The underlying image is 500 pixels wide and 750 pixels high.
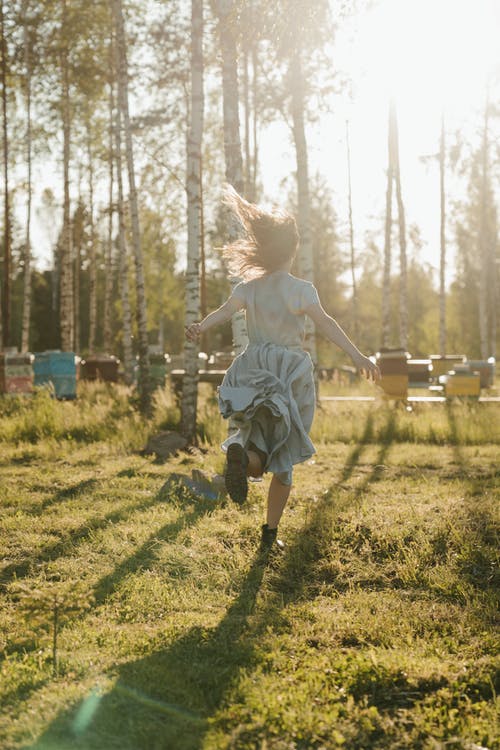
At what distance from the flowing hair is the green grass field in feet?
6.27

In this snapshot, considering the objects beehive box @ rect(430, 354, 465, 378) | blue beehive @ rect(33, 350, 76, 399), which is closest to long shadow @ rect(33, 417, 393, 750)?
blue beehive @ rect(33, 350, 76, 399)

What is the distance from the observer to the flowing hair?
539 cm

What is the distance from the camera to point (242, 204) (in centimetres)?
566

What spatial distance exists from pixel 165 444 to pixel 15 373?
9.70m

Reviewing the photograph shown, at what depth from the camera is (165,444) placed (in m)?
10.5

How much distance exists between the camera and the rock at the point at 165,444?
10.2 m

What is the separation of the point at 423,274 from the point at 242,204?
5536 centimetres

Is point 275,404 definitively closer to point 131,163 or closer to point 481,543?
point 481,543

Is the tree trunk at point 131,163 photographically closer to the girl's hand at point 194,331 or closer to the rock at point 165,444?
the rock at point 165,444

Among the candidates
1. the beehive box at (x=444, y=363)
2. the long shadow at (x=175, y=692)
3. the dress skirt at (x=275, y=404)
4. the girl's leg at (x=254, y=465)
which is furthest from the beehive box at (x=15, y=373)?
the long shadow at (x=175, y=692)

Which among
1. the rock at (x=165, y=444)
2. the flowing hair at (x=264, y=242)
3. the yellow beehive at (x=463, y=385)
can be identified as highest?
the flowing hair at (x=264, y=242)

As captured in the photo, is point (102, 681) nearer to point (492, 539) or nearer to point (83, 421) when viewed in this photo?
point (492, 539)

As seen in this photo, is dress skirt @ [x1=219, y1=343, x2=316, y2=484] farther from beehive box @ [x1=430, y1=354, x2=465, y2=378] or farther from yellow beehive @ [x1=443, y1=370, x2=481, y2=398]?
beehive box @ [x1=430, y1=354, x2=465, y2=378]

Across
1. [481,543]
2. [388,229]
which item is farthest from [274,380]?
[388,229]
